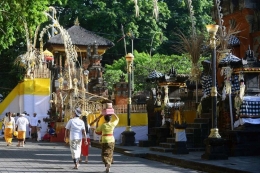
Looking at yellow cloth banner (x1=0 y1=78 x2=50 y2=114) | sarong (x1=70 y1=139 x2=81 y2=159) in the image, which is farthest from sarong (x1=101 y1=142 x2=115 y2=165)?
yellow cloth banner (x1=0 y1=78 x2=50 y2=114)

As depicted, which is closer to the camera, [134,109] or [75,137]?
[75,137]

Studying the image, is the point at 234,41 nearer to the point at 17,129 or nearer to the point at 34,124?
the point at 17,129

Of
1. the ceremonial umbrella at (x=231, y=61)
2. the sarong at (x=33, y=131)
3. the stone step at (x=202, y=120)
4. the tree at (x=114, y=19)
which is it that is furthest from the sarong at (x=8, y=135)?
the tree at (x=114, y=19)

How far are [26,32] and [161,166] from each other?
819 centimetres

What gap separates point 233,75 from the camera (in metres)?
19.0

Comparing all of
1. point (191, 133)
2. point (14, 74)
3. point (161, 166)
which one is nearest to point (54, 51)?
point (14, 74)

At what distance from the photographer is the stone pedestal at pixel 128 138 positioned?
23453 millimetres

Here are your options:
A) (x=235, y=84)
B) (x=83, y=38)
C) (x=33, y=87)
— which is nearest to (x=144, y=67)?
(x=83, y=38)

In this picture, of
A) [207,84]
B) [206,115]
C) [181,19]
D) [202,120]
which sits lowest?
[202,120]

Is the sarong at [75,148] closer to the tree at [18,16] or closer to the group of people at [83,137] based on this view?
the group of people at [83,137]

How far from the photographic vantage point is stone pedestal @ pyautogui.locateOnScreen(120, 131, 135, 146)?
23453 millimetres

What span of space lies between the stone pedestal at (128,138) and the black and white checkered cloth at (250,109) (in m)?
7.01

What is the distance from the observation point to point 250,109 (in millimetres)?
17859

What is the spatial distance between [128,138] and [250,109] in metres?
7.31
